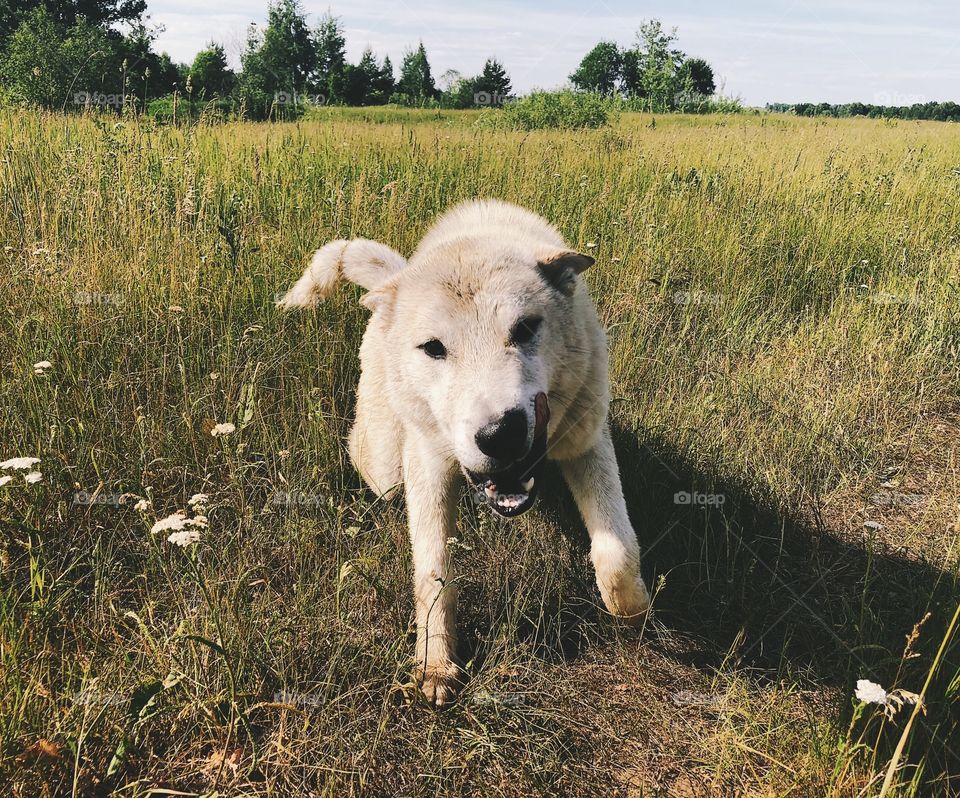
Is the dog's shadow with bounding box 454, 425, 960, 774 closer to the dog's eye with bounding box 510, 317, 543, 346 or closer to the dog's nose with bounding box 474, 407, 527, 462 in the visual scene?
the dog's nose with bounding box 474, 407, 527, 462

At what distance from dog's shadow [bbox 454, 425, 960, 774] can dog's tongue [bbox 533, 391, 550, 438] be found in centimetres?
67

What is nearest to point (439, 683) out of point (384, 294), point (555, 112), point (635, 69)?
point (384, 294)

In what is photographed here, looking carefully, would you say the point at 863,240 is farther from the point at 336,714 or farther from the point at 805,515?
the point at 336,714

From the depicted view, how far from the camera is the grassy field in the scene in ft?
6.26

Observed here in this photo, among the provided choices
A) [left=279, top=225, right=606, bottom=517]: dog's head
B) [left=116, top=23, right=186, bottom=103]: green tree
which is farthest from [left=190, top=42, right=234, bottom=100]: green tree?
[left=279, top=225, right=606, bottom=517]: dog's head

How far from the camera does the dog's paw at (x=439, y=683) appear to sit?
2.18 meters

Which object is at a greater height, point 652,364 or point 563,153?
point 563,153

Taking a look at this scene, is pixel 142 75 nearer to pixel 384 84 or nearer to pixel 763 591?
pixel 763 591

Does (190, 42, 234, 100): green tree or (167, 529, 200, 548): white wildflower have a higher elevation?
(190, 42, 234, 100): green tree

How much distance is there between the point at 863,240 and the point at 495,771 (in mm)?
5669

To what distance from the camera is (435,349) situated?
7.68 ft

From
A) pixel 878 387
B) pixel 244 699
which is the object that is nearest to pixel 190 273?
pixel 244 699

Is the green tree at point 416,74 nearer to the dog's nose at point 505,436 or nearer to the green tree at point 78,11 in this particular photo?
the green tree at point 78,11

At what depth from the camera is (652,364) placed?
3.88 m
